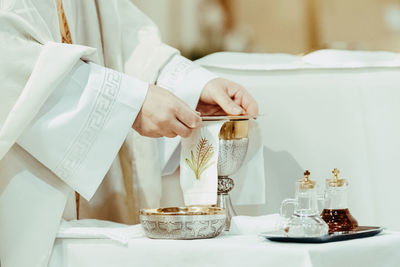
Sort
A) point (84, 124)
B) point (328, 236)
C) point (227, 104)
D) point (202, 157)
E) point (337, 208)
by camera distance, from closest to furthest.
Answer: point (328, 236), point (337, 208), point (84, 124), point (202, 157), point (227, 104)

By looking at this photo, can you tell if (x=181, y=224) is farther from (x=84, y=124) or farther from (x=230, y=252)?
(x=84, y=124)

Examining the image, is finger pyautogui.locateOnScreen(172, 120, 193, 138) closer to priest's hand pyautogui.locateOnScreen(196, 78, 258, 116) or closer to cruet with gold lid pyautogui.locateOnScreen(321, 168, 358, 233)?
priest's hand pyautogui.locateOnScreen(196, 78, 258, 116)

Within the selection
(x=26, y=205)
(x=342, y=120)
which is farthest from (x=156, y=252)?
(x=342, y=120)

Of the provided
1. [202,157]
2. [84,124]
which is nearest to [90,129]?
[84,124]

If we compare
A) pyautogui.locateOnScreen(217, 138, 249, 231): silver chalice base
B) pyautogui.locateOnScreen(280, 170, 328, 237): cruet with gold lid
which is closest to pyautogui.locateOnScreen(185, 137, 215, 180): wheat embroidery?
pyautogui.locateOnScreen(217, 138, 249, 231): silver chalice base

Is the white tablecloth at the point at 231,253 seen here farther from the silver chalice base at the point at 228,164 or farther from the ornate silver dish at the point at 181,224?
the silver chalice base at the point at 228,164

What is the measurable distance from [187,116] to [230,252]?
1.18 feet

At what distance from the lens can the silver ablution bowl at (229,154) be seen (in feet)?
5.53

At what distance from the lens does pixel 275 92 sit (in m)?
2.06

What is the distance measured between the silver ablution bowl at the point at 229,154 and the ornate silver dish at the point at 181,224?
26 cm

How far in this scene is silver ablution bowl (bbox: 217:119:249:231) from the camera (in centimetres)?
169

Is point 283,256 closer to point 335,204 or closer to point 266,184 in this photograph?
point 335,204

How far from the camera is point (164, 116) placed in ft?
5.15

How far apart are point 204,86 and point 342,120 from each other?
391 mm
